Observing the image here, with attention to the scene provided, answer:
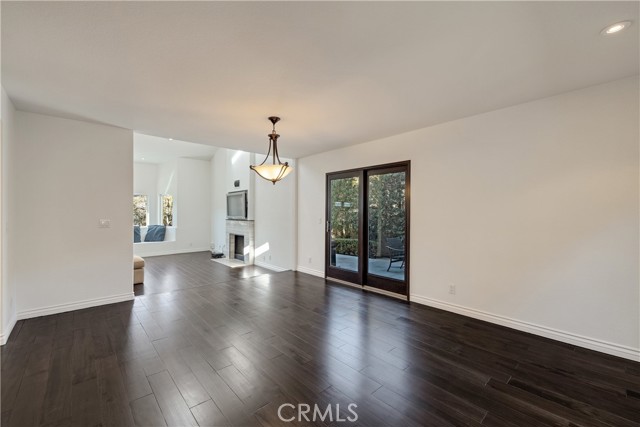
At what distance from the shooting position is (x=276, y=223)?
21.5 ft

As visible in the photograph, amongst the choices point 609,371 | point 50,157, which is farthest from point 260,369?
point 50,157

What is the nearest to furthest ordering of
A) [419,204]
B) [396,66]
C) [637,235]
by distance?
[396,66] → [637,235] → [419,204]

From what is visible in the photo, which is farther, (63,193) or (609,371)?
(63,193)

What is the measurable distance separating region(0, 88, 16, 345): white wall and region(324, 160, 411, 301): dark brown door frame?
426cm

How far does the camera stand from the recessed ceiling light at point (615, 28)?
177 cm

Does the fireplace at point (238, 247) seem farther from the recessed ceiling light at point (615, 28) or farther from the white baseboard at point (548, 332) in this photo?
the recessed ceiling light at point (615, 28)

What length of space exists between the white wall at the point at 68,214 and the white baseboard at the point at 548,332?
464cm

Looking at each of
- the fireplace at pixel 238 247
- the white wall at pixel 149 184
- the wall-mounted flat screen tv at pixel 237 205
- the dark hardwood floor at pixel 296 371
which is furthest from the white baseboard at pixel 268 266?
the white wall at pixel 149 184

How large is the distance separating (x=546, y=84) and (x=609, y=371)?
2.61m

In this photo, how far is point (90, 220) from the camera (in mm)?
3730

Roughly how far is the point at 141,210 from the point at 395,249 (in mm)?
9815

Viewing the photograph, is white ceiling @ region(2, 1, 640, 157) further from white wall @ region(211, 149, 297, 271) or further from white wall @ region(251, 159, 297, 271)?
white wall @ region(211, 149, 297, 271)

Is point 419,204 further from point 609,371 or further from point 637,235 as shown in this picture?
point 609,371

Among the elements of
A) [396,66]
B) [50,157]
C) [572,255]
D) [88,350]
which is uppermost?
[396,66]
